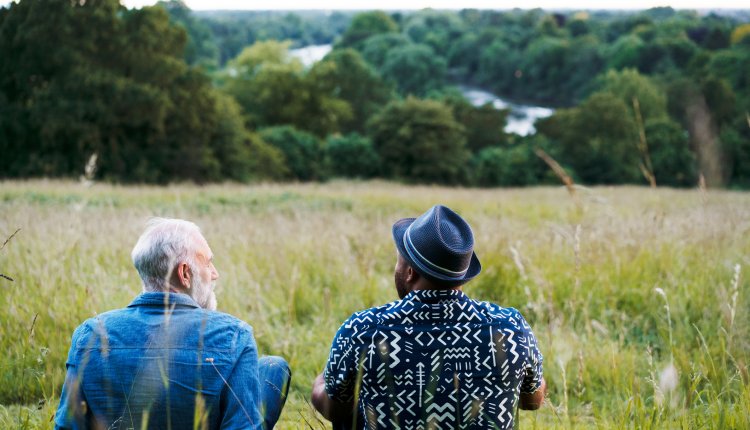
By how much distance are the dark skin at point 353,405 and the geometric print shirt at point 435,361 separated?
2.1 inches

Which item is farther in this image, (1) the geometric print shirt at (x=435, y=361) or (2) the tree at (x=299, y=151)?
(2) the tree at (x=299, y=151)

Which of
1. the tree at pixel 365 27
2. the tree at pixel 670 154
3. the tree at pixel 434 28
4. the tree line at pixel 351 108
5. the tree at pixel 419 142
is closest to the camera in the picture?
the tree line at pixel 351 108

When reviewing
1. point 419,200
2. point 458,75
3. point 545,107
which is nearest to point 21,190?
point 419,200

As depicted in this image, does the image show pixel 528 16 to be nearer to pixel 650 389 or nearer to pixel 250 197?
pixel 250 197

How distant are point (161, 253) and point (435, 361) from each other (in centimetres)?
104

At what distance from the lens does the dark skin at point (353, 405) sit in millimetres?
2311

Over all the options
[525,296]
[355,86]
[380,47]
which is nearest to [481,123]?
[355,86]

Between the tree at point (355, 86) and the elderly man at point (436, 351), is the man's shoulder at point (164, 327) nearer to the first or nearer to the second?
the elderly man at point (436, 351)

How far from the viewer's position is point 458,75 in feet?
331

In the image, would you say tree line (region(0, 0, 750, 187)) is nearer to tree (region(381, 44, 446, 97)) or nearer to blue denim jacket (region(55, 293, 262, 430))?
tree (region(381, 44, 446, 97))

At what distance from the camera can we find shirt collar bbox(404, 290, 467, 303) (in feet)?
7.39

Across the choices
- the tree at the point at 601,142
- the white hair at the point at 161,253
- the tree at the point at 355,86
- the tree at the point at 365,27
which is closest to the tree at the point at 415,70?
the tree at the point at 355,86

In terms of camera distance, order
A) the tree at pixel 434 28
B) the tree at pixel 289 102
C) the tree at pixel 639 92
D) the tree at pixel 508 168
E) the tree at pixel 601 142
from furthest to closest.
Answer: the tree at pixel 434 28
the tree at pixel 639 92
the tree at pixel 289 102
the tree at pixel 601 142
the tree at pixel 508 168

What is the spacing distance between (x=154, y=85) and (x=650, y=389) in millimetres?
29252
